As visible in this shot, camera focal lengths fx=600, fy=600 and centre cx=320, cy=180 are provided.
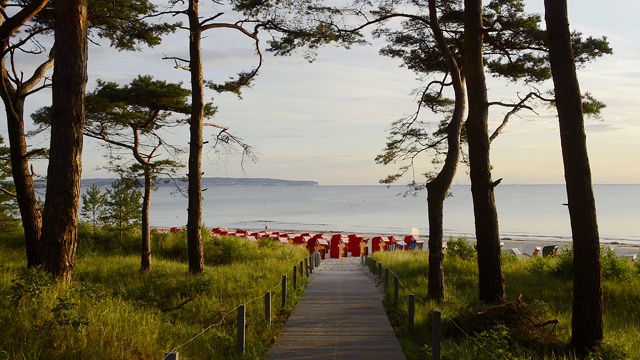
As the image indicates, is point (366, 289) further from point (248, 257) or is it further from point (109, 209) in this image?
point (109, 209)

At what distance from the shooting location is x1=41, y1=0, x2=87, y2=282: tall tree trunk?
9314 millimetres

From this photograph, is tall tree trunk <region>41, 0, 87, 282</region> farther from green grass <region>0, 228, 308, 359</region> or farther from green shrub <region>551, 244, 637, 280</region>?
green shrub <region>551, 244, 637, 280</region>

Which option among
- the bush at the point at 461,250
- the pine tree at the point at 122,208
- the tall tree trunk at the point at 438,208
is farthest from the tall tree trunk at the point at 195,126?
the bush at the point at 461,250

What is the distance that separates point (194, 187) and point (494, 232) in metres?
8.30

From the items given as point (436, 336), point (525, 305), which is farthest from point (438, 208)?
point (436, 336)

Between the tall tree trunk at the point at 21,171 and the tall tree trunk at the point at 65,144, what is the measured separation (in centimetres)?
552

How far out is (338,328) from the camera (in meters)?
10.4

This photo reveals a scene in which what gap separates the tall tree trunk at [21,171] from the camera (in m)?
14.3

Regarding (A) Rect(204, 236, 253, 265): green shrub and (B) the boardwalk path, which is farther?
(A) Rect(204, 236, 253, 265): green shrub

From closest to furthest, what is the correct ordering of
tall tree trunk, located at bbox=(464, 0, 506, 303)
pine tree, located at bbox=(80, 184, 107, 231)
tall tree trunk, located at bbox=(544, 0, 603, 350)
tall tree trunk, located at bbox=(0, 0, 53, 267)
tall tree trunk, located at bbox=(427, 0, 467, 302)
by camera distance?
1. tall tree trunk, located at bbox=(544, 0, 603, 350)
2. tall tree trunk, located at bbox=(464, 0, 506, 303)
3. tall tree trunk, located at bbox=(427, 0, 467, 302)
4. tall tree trunk, located at bbox=(0, 0, 53, 267)
5. pine tree, located at bbox=(80, 184, 107, 231)

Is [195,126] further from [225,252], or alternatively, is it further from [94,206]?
[94,206]

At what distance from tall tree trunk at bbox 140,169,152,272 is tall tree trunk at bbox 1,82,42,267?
393 centimetres

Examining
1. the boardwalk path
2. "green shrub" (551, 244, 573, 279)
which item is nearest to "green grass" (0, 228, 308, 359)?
the boardwalk path

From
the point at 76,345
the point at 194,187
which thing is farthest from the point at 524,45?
the point at 76,345
